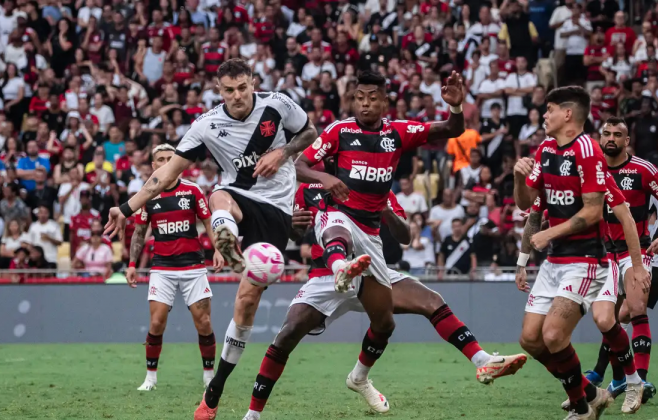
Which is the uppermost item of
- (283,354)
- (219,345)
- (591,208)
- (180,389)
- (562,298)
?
(591,208)

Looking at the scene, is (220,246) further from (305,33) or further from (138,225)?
(305,33)

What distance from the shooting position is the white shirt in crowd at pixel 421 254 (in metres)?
17.9

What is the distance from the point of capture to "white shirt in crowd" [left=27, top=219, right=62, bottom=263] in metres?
19.0

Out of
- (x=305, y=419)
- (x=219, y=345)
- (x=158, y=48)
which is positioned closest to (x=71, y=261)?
(x=219, y=345)

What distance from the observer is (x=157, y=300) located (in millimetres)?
11578

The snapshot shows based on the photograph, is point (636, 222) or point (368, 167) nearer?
point (368, 167)

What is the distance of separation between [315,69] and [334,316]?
13825 millimetres

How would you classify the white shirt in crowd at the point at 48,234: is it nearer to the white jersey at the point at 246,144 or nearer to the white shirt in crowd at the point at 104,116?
the white shirt in crowd at the point at 104,116

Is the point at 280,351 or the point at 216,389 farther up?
the point at 280,351

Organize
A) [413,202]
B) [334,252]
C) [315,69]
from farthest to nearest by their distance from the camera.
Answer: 1. [315,69]
2. [413,202]
3. [334,252]

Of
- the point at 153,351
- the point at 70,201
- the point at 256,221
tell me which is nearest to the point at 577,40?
the point at 70,201

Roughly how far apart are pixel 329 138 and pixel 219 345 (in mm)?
8959

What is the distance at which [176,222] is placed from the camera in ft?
38.6

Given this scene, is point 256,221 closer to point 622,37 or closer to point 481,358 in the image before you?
point 481,358
